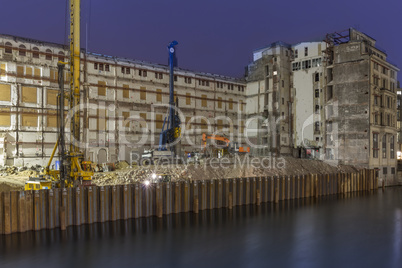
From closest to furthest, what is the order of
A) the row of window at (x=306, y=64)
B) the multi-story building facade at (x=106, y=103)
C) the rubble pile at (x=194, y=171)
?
the rubble pile at (x=194, y=171) < the multi-story building facade at (x=106, y=103) < the row of window at (x=306, y=64)

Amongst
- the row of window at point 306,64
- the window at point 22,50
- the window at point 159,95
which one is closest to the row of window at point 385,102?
the row of window at point 306,64

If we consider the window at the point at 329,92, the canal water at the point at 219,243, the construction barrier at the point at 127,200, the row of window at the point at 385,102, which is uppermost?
the window at the point at 329,92

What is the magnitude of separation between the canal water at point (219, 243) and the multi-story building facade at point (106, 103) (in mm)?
24943

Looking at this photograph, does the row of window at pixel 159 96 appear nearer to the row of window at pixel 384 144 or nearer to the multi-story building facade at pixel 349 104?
the multi-story building facade at pixel 349 104

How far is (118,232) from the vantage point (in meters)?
15.4

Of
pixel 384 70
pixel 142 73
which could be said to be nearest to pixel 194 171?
pixel 142 73

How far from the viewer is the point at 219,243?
47.8 ft

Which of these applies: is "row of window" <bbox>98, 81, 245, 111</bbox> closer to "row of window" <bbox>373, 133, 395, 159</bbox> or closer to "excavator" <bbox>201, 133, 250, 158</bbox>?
"excavator" <bbox>201, 133, 250, 158</bbox>

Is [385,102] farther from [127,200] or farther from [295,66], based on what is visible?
[127,200]

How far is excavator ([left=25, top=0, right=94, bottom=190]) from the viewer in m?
18.7

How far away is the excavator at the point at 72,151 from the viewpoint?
1873 cm

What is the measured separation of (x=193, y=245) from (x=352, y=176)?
22.4m

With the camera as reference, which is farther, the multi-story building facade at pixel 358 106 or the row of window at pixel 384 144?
the row of window at pixel 384 144

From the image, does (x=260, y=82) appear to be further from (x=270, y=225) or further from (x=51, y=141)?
(x=270, y=225)
